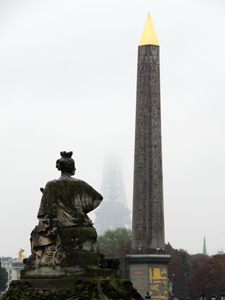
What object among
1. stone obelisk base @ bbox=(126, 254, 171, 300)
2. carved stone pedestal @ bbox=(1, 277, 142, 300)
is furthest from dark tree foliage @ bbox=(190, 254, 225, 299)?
carved stone pedestal @ bbox=(1, 277, 142, 300)

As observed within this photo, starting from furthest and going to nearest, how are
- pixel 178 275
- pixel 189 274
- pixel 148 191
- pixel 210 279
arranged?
pixel 189 274 < pixel 178 275 < pixel 210 279 < pixel 148 191

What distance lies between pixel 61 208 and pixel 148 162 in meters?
27.7

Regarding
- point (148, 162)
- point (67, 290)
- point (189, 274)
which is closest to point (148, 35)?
point (148, 162)

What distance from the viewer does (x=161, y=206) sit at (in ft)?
132

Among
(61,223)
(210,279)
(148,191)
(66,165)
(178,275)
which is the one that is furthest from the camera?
(178,275)

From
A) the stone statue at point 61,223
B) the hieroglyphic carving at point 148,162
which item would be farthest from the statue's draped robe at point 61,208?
the hieroglyphic carving at point 148,162

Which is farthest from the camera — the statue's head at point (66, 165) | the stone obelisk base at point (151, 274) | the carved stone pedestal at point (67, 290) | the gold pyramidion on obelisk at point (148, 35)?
the gold pyramidion on obelisk at point (148, 35)

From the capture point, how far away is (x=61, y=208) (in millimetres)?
12898

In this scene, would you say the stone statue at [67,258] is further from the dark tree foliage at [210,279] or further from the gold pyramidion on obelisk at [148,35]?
the dark tree foliage at [210,279]

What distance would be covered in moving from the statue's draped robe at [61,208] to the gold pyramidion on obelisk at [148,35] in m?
29.5

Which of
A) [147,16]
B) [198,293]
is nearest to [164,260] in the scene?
[147,16]

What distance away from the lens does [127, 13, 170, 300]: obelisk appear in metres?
40.0

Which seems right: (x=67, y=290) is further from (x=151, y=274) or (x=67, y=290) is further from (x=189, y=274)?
(x=189, y=274)

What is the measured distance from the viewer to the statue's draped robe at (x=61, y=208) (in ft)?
41.8
